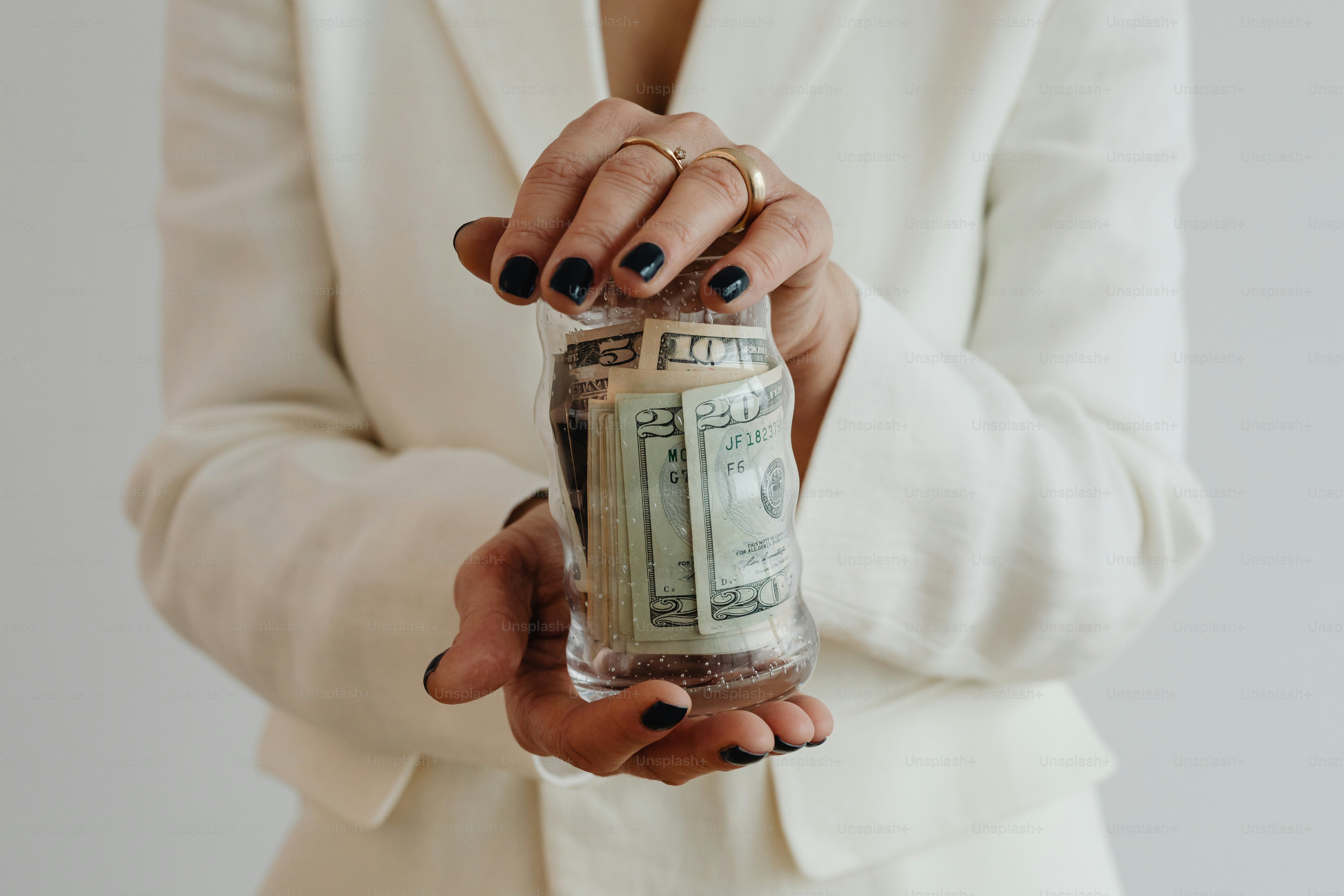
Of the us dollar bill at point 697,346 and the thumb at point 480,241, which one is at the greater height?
the thumb at point 480,241

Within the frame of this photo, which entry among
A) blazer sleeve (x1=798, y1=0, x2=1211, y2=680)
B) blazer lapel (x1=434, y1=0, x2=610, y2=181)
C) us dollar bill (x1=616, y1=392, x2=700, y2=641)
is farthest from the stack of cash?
blazer lapel (x1=434, y1=0, x2=610, y2=181)

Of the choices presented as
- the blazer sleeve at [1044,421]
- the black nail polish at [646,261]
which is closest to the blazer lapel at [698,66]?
the blazer sleeve at [1044,421]

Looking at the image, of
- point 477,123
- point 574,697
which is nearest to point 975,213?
point 477,123

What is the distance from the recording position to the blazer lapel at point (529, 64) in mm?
770

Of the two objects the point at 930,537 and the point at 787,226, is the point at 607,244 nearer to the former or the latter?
the point at 787,226

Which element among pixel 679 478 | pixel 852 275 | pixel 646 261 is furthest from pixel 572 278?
pixel 852 275

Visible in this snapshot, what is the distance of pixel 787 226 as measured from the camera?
44 centimetres

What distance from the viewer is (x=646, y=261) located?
40cm

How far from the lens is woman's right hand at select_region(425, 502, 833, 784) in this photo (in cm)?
47

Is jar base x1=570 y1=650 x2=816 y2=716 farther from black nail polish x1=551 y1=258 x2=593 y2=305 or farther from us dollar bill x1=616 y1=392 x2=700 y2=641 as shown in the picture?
black nail polish x1=551 y1=258 x2=593 y2=305

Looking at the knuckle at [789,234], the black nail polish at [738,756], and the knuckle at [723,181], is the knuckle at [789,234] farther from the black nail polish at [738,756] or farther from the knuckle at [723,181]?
the black nail polish at [738,756]

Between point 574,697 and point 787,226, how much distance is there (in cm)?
31

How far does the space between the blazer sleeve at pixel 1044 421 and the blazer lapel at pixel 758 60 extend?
185mm

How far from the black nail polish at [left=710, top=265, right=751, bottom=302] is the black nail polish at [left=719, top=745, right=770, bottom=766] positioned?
22cm
